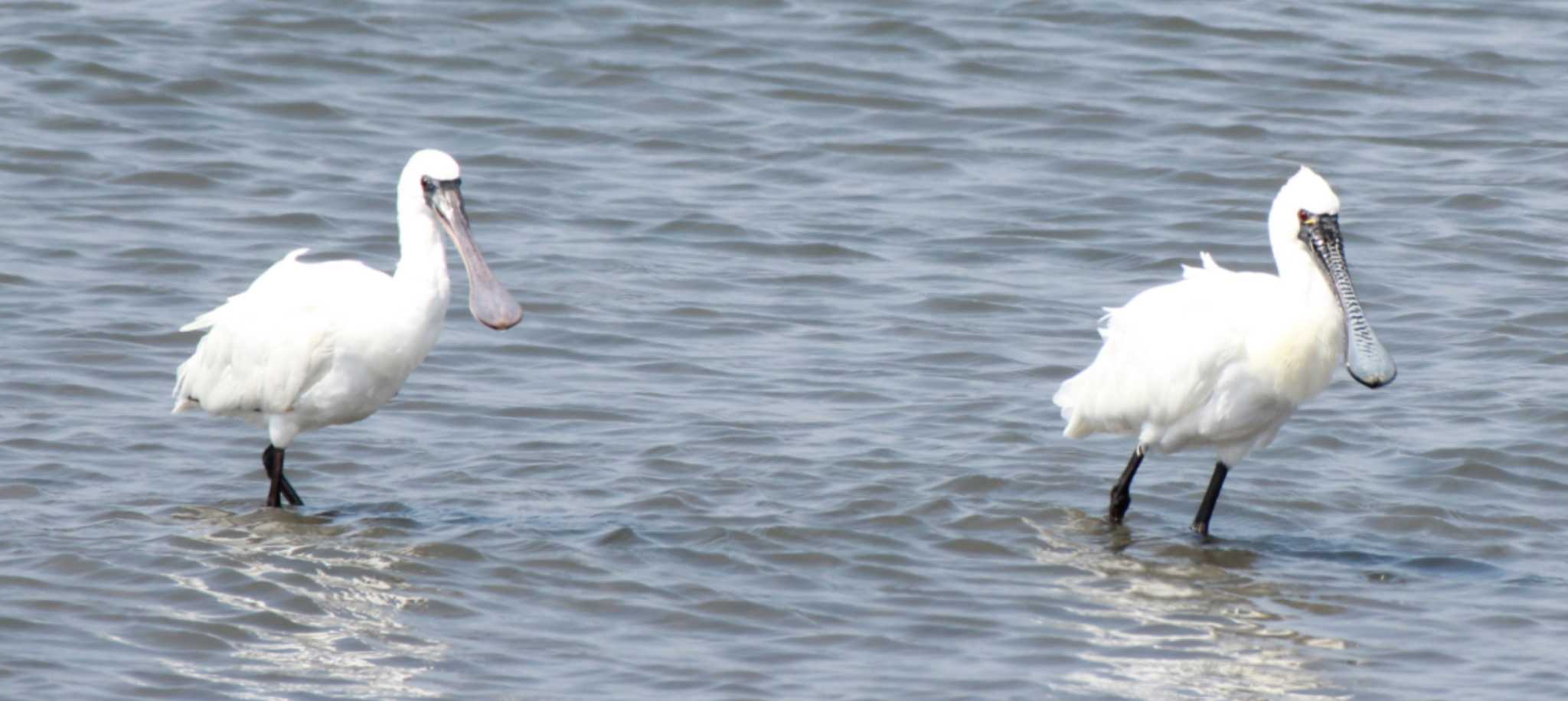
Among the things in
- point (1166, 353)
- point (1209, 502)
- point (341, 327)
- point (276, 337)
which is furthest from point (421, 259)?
point (1209, 502)

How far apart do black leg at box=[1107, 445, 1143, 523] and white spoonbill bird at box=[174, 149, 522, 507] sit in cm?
239

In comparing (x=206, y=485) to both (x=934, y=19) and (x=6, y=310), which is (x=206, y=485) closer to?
(x=6, y=310)

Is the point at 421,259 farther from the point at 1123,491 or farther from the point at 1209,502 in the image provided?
the point at 1209,502

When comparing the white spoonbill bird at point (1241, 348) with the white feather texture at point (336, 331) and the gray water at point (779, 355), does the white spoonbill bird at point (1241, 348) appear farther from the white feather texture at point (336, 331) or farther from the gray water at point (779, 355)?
the white feather texture at point (336, 331)

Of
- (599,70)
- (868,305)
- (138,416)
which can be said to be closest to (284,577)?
(138,416)

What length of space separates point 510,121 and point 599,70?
1.14m

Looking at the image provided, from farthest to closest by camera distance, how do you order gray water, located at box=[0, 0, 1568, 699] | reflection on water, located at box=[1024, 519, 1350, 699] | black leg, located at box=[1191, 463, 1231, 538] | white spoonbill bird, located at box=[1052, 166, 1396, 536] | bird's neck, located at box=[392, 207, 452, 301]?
black leg, located at box=[1191, 463, 1231, 538] → white spoonbill bird, located at box=[1052, 166, 1396, 536] → bird's neck, located at box=[392, 207, 452, 301] → gray water, located at box=[0, 0, 1568, 699] → reflection on water, located at box=[1024, 519, 1350, 699]

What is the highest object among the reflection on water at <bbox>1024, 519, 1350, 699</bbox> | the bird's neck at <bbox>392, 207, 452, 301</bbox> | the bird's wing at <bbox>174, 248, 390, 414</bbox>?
the bird's neck at <bbox>392, 207, 452, 301</bbox>

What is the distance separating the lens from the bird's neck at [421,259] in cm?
870

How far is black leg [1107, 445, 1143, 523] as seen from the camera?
9406 millimetres

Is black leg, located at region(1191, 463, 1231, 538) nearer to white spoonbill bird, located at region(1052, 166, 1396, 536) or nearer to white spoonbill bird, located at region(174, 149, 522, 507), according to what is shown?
white spoonbill bird, located at region(1052, 166, 1396, 536)

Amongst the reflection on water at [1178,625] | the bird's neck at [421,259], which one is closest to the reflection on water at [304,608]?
the bird's neck at [421,259]

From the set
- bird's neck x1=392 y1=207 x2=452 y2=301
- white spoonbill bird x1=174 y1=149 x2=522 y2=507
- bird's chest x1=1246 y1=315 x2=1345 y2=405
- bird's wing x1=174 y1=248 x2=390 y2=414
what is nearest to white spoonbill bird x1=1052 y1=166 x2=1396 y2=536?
bird's chest x1=1246 y1=315 x2=1345 y2=405

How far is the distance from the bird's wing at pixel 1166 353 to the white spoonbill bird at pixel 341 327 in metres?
2.29
